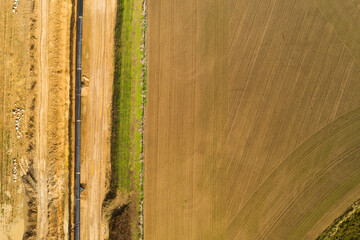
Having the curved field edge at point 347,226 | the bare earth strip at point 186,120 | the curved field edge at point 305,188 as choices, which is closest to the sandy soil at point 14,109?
the bare earth strip at point 186,120

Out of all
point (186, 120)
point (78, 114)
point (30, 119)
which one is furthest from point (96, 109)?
point (186, 120)

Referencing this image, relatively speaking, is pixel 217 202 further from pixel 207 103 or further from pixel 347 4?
pixel 347 4

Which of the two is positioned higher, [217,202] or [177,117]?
[177,117]

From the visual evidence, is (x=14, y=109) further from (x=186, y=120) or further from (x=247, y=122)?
(x=247, y=122)

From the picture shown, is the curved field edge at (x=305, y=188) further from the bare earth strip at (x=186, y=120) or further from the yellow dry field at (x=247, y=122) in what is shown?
the bare earth strip at (x=186, y=120)

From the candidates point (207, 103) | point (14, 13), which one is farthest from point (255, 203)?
point (14, 13)
